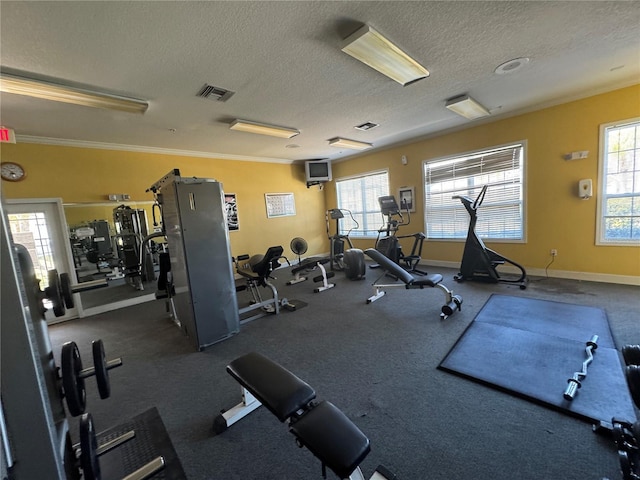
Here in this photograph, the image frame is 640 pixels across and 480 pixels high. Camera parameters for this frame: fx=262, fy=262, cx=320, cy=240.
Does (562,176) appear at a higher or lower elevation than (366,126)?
lower

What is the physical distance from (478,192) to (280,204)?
4.41 meters

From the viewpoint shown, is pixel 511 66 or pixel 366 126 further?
pixel 366 126

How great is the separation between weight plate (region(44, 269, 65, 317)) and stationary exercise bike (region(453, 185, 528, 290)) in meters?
4.74

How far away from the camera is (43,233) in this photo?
156 inches

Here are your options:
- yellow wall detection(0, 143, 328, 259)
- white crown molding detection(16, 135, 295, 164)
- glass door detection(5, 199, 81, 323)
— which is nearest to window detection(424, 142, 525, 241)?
yellow wall detection(0, 143, 328, 259)

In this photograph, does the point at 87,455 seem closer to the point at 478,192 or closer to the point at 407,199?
the point at 478,192

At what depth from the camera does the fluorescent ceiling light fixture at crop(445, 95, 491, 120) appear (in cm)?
353

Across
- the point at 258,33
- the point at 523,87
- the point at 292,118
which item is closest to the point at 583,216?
the point at 523,87

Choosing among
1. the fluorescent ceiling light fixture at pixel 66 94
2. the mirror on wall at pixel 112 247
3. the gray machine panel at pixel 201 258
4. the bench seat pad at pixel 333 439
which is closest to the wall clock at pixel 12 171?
the mirror on wall at pixel 112 247

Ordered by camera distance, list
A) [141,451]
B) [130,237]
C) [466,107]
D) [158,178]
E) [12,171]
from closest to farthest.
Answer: [141,451], [12,171], [466,107], [130,237], [158,178]

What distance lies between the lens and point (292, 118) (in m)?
3.80

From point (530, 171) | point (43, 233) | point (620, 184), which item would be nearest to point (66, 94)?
point (43, 233)

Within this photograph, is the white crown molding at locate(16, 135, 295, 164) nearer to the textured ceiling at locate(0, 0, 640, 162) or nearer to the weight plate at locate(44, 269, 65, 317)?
the textured ceiling at locate(0, 0, 640, 162)

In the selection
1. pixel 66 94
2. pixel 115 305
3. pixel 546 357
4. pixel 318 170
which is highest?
pixel 66 94
